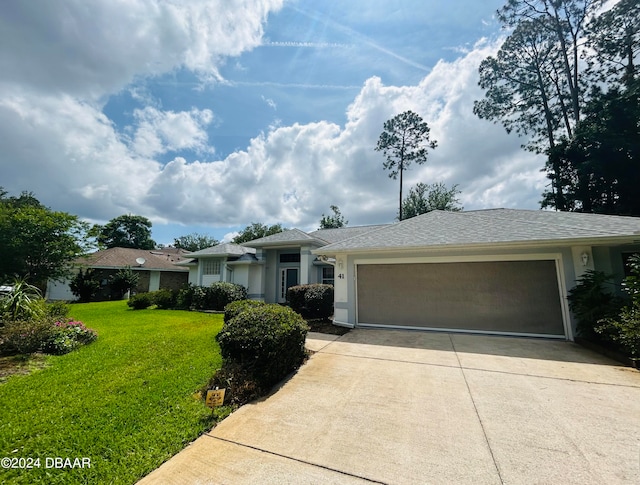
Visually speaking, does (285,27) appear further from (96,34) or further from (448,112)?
(448,112)

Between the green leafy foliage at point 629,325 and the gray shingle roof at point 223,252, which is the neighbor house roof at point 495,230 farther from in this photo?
the gray shingle roof at point 223,252

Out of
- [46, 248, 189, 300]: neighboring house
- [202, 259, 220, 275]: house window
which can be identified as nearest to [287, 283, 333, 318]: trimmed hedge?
[202, 259, 220, 275]: house window

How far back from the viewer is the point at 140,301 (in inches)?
602

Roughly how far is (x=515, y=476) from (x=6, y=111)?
16390 mm

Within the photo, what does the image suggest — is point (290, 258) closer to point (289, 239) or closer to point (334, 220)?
point (289, 239)

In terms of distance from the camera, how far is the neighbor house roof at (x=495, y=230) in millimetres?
7273

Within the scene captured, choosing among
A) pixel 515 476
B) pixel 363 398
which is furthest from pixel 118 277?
pixel 515 476

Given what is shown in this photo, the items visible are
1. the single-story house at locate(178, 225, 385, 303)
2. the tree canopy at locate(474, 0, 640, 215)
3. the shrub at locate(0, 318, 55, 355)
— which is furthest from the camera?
the single-story house at locate(178, 225, 385, 303)

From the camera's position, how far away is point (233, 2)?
7.40m

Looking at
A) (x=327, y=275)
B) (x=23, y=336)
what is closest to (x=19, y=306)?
(x=23, y=336)

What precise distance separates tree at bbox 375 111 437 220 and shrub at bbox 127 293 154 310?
68.2 ft

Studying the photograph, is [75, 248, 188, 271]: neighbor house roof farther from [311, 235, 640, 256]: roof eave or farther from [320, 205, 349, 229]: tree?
[311, 235, 640, 256]: roof eave

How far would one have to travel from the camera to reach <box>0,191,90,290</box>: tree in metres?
10.2

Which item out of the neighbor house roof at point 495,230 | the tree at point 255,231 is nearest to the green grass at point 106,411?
the neighbor house roof at point 495,230
